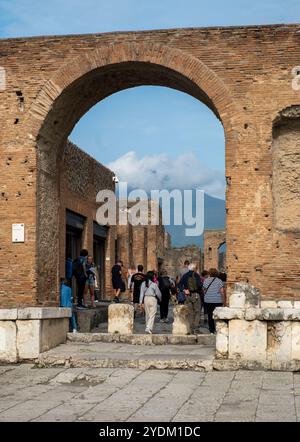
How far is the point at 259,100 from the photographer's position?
434 inches

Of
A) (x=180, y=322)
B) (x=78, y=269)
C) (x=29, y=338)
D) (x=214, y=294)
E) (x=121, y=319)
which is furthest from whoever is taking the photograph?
(x=78, y=269)

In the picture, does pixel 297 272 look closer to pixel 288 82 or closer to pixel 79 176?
pixel 288 82

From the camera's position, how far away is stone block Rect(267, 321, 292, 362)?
943cm

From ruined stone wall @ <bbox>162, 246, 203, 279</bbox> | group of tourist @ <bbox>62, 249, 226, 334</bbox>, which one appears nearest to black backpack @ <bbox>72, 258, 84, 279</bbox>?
group of tourist @ <bbox>62, 249, 226, 334</bbox>

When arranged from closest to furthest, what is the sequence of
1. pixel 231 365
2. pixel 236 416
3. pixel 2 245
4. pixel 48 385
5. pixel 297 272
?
pixel 236 416, pixel 48 385, pixel 231 365, pixel 297 272, pixel 2 245

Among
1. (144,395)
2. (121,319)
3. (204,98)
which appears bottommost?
(144,395)

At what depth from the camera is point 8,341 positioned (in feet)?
34.0

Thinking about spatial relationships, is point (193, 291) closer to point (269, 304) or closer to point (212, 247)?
point (269, 304)

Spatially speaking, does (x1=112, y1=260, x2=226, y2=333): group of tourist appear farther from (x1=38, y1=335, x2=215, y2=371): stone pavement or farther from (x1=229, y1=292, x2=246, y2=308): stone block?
(x1=229, y1=292, x2=246, y2=308): stone block

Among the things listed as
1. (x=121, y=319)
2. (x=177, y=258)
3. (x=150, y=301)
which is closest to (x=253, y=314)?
(x=121, y=319)

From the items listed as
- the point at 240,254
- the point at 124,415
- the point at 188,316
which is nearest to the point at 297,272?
the point at 240,254

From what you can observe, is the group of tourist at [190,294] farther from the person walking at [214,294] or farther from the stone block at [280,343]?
the stone block at [280,343]

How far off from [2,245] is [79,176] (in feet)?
30.3

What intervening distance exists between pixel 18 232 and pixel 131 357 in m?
2.89
